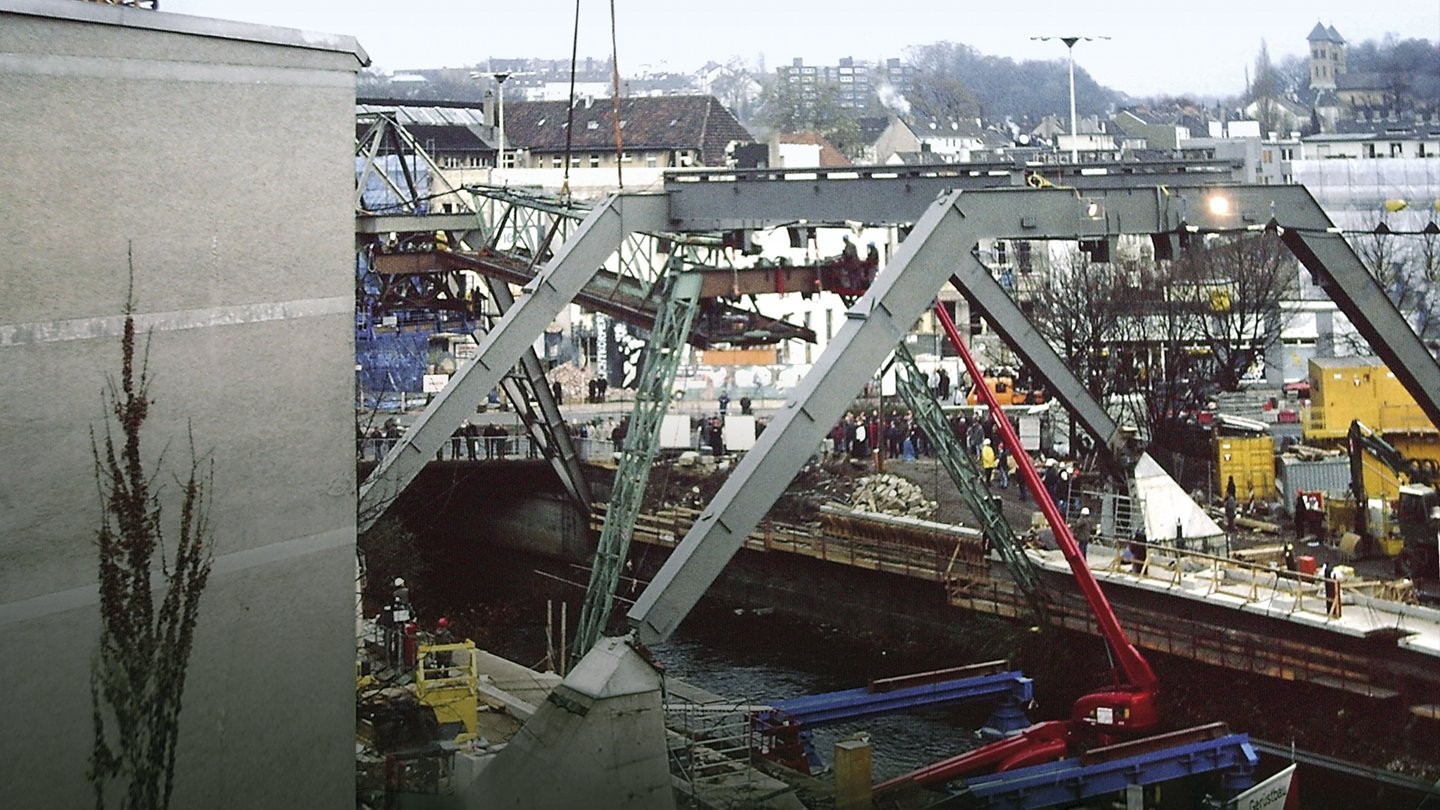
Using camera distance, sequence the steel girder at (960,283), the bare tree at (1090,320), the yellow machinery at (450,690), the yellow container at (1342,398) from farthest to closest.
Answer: the bare tree at (1090,320)
the yellow container at (1342,398)
the yellow machinery at (450,690)
the steel girder at (960,283)

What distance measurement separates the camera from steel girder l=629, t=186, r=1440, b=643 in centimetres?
1438

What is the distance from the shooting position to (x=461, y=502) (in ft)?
113

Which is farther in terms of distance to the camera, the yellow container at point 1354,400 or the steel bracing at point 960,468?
the yellow container at point 1354,400

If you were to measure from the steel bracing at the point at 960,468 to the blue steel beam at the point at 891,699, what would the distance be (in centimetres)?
327

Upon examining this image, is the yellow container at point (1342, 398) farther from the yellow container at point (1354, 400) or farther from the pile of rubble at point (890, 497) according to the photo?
the pile of rubble at point (890, 497)

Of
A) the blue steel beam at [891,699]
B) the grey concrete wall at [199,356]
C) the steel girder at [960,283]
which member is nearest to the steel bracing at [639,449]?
the steel girder at [960,283]

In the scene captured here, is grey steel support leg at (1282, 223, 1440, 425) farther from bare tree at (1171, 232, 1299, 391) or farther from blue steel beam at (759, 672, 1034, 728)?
bare tree at (1171, 232, 1299, 391)

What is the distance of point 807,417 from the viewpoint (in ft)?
49.4

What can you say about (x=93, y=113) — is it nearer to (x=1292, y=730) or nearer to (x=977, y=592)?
(x=1292, y=730)

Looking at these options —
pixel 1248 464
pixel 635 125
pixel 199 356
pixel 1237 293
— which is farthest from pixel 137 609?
pixel 635 125

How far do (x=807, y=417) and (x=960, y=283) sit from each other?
132 inches

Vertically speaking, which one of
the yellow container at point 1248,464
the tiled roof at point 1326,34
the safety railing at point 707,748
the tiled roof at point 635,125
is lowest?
the safety railing at point 707,748

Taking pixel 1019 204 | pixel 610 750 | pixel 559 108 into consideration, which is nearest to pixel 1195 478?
pixel 1019 204

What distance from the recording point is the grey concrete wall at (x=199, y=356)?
688 centimetres
